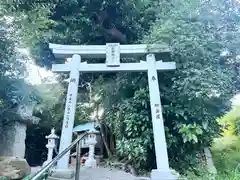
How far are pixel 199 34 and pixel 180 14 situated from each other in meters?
0.68

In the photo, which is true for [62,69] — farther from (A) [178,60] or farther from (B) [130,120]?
(A) [178,60]

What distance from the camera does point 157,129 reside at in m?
5.46

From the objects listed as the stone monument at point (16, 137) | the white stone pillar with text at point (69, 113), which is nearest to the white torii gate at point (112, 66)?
the white stone pillar with text at point (69, 113)

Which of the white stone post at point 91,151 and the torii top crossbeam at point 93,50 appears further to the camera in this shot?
the white stone post at point 91,151

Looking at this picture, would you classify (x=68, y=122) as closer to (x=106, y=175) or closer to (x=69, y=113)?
(x=69, y=113)

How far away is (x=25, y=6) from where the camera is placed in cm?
398

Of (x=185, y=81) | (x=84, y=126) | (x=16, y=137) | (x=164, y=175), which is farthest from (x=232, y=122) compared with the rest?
(x=16, y=137)

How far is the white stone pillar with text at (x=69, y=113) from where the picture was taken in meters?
5.28

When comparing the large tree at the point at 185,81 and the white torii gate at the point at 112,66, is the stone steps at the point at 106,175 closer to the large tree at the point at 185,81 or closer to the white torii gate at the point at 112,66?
the large tree at the point at 185,81

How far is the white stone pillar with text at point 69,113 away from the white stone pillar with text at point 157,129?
1.67m

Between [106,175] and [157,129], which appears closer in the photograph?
[157,129]

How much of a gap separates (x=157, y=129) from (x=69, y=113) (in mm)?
1898

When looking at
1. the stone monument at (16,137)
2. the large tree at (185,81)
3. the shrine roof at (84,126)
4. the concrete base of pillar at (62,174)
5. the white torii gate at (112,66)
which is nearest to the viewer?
the concrete base of pillar at (62,174)

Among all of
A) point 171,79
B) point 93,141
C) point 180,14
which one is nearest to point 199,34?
point 180,14
